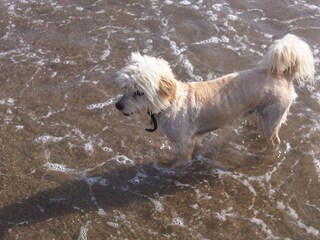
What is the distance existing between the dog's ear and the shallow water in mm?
1517

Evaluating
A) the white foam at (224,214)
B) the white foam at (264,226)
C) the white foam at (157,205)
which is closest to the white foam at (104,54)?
the white foam at (157,205)

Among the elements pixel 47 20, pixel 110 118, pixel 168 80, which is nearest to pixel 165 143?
pixel 110 118

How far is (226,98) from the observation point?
634 cm

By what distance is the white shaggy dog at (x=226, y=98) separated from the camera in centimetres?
589

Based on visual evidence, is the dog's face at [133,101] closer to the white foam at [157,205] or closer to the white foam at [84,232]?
the white foam at [157,205]

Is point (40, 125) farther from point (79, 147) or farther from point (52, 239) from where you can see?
point (52, 239)

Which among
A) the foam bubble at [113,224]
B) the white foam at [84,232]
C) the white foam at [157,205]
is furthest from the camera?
the white foam at [157,205]

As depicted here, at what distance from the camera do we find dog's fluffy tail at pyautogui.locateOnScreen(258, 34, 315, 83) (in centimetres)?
594

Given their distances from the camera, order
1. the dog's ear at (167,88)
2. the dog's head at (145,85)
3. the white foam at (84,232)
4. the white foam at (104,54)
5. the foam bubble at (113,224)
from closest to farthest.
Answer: the dog's head at (145,85) < the dog's ear at (167,88) < the white foam at (84,232) < the foam bubble at (113,224) < the white foam at (104,54)

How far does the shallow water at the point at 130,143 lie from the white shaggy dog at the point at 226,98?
2.27 ft

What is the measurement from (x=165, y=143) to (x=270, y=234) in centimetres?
220

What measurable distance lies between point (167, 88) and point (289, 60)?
169 cm

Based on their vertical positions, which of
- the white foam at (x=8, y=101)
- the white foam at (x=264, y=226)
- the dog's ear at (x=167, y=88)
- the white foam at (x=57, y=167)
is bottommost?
the white foam at (x=57, y=167)

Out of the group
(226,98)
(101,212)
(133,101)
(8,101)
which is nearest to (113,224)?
(101,212)
